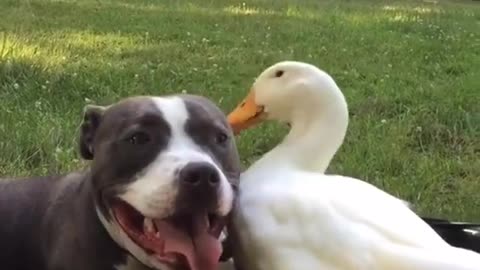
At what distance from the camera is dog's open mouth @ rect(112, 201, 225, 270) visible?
281cm

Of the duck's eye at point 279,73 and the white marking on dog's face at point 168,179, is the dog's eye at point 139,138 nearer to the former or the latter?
the white marking on dog's face at point 168,179

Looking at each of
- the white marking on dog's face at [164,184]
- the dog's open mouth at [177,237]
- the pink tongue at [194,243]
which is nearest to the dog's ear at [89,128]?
the white marking on dog's face at [164,184]

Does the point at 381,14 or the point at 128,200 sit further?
the point at 381,14

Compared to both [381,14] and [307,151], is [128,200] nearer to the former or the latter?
[307,151]

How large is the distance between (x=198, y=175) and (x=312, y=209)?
0.33 metres

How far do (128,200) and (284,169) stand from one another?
0.55 meters

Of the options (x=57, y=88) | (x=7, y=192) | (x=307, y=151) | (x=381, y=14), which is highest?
(x=307, y=151)

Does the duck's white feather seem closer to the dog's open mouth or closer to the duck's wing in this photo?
the duck's wing

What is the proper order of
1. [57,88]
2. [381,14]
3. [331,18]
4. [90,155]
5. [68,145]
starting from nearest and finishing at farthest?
1. [90,155]
2. [68,145]
3. [57,88]
4. [331,18]
5. [381,14]

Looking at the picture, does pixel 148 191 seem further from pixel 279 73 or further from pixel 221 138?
pixel 279 73

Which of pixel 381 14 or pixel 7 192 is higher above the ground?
pixel 7 192

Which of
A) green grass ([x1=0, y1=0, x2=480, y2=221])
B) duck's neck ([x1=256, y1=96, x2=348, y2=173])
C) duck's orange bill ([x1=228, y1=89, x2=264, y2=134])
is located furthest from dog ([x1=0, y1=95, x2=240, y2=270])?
green grass ([x1=0, y1=0, x2=480, y2=221])

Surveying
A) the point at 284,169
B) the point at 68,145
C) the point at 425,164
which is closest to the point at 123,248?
the point at 284,169

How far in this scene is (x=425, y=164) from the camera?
4.71 metres
